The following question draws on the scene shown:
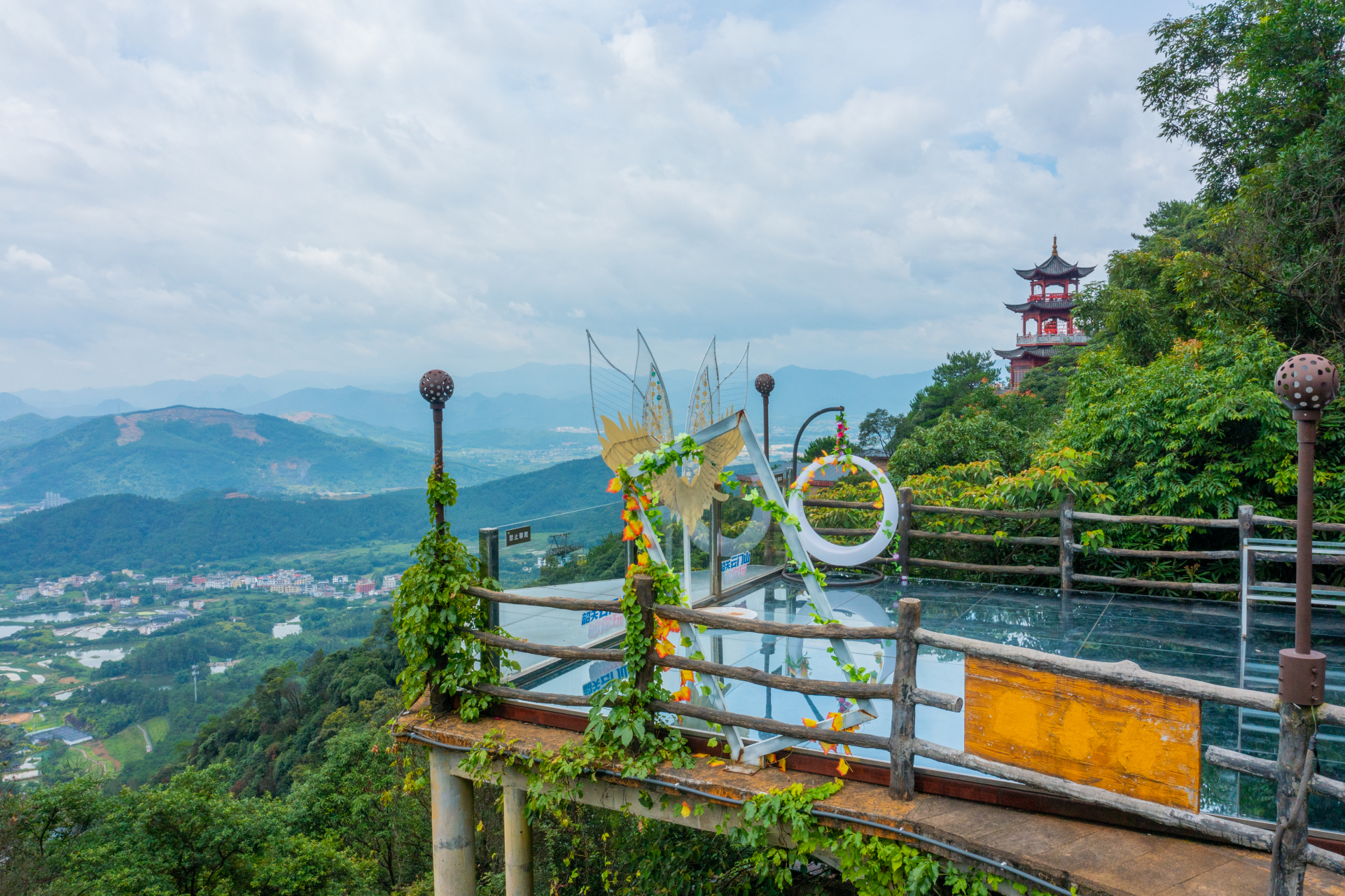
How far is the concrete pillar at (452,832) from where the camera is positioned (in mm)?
4004

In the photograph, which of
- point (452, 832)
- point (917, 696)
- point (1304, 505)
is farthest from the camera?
point (452, 832)

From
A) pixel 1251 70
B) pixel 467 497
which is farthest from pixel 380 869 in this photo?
pixel 1251 70

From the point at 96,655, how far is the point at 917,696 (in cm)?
5418

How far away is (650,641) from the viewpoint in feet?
11.3

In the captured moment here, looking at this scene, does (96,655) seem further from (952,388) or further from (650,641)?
(650,641)

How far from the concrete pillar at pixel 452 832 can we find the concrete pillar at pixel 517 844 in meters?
0.21

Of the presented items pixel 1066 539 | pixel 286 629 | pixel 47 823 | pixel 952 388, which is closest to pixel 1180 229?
pixel 952 388

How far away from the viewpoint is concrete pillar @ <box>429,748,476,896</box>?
400cm

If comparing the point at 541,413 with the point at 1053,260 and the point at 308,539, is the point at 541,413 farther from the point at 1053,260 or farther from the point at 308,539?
the point at 1053,260

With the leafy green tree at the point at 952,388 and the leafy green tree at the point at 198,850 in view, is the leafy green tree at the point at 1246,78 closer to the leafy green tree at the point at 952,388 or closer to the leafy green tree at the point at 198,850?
the leafy green tree at the point at 952,388

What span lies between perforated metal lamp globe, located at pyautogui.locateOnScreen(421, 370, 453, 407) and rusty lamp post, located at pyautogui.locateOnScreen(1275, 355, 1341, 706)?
3.42 metres

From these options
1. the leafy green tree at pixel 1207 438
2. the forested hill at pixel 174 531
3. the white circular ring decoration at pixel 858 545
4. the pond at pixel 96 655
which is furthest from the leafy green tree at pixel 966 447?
the forested hill at pixel 174 531

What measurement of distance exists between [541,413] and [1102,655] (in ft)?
381

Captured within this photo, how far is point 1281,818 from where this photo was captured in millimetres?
2268
